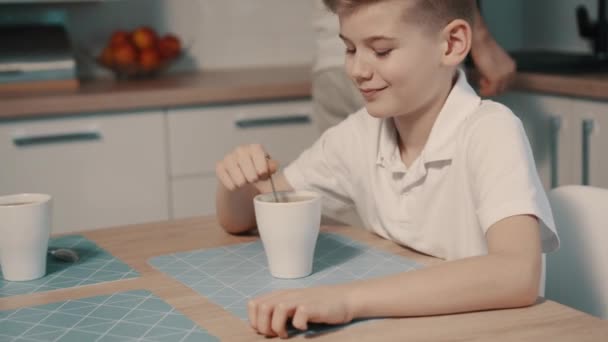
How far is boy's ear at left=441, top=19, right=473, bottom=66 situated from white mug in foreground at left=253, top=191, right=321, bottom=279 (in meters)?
0.35

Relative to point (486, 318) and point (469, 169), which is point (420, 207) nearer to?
point (469, 169)

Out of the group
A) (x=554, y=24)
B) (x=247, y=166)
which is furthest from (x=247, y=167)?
(x=554, y=24)

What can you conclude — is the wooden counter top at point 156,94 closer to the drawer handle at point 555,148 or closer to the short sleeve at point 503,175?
the drawer handle at point 555,148

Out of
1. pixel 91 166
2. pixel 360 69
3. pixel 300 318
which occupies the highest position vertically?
pixel 360 69

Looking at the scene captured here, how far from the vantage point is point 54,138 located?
2.62 metres

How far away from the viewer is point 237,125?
283cm

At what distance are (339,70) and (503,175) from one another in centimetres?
118

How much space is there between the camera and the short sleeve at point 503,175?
1202 mm

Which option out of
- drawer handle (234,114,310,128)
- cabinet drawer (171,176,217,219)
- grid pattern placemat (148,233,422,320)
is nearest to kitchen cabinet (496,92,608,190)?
drawer handle (234,114,310,128)

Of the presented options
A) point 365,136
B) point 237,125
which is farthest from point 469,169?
point 237,125

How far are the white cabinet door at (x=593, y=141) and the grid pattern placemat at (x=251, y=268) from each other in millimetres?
1242

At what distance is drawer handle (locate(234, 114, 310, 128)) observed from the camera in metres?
2.84

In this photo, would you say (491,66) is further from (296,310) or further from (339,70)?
(296,310)

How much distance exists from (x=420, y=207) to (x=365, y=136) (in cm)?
17
